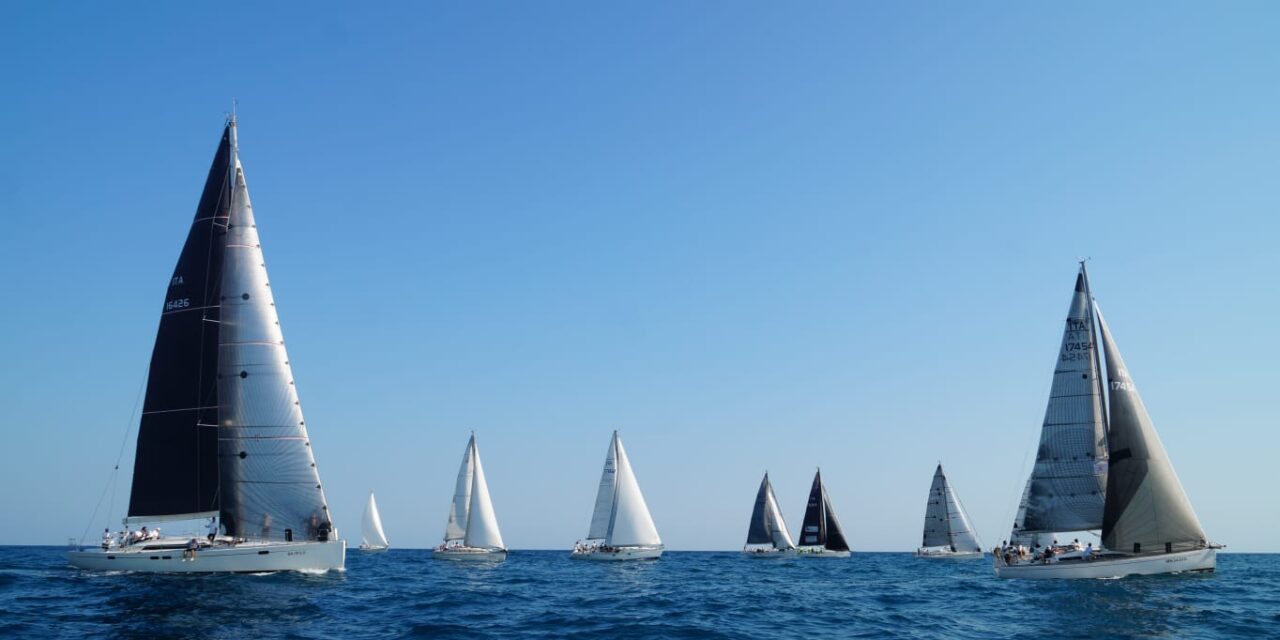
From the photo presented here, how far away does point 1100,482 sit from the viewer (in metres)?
47.5

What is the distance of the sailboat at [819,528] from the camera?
3927 inches

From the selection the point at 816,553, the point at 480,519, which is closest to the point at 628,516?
the point at 480,519

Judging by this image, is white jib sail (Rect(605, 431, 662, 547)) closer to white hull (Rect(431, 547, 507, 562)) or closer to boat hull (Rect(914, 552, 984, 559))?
white hull (Rect(431, 547, 507, 562))

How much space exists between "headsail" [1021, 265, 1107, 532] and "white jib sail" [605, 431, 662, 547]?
33.0 metres

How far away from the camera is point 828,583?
50.9m

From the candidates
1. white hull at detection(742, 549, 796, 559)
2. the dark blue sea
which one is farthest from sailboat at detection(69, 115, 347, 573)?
white hull at detection(742, 549, 796, 559)

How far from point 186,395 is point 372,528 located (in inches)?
2825

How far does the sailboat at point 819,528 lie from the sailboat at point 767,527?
195cm

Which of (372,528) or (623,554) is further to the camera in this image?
(372,528)

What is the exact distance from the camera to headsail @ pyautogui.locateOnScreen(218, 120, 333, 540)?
4028 cm

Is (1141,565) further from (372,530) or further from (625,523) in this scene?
(372,530)

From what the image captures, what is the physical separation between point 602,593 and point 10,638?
78.8 feet

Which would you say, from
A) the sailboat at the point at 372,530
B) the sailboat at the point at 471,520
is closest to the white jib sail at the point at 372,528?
the sailboat at the point at 372,530

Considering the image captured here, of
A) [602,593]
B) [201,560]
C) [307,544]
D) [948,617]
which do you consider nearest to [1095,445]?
[948,617]
